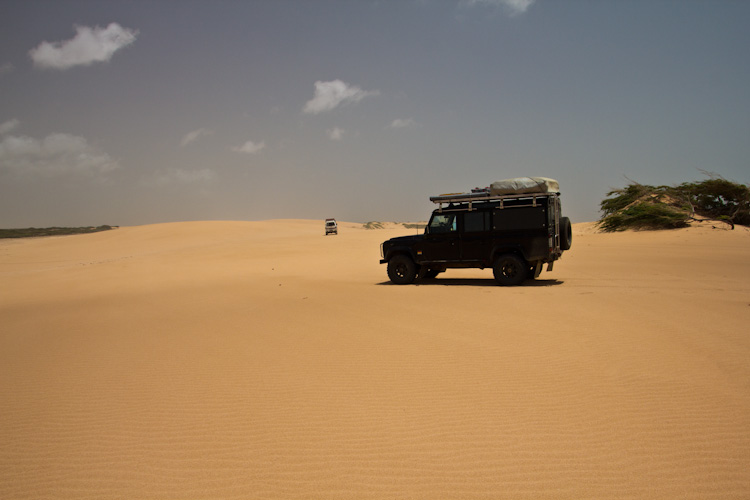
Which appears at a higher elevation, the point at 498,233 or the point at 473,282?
the point at 498,233

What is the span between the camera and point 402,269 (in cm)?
1402

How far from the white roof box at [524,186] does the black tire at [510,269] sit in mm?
1626

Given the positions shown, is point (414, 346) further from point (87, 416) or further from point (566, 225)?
point (566, 225)

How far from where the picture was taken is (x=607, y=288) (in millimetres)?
11641

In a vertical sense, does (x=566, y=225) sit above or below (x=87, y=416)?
above

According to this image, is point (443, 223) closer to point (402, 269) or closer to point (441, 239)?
point (441, 239)

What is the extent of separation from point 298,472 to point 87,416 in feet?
8.34

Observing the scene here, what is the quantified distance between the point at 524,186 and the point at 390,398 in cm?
865

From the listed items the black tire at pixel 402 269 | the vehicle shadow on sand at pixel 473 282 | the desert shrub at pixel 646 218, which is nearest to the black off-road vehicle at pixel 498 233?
the black tire at pixel 402 269

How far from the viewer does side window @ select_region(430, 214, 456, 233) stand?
43.4 ft

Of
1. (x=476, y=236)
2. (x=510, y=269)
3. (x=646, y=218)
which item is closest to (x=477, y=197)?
(x=476, y=236)

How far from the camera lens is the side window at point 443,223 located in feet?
43.4

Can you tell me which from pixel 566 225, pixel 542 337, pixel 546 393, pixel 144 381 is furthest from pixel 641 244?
pixel 144 381

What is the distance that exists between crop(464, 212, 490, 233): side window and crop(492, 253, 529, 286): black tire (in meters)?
0.92
